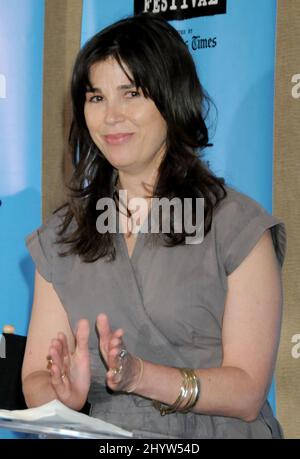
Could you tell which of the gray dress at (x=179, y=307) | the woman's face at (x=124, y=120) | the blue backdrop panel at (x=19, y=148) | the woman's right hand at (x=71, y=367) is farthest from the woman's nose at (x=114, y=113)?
the blue backdrop panel at (x=19, y=148)

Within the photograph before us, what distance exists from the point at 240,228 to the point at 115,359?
53cm

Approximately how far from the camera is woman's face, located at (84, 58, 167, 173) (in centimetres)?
196

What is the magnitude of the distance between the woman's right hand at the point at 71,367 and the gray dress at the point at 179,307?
0.18 metres

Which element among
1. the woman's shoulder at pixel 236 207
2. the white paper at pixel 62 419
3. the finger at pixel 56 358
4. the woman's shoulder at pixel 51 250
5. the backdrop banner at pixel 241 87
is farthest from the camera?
the backdrop banner at pixel 241 87

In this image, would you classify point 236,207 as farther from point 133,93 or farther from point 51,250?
point 51,250

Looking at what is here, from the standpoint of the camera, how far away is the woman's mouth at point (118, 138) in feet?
6.46

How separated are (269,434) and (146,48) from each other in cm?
89

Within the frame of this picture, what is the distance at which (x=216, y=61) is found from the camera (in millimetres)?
2602

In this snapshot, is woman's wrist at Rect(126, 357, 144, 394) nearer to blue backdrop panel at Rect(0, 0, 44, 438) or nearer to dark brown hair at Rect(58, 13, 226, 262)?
dark brown hair at Rect(58, 13, 226, 262)

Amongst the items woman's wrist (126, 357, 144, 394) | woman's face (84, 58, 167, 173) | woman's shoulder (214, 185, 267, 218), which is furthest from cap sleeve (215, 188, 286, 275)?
woman's wrist (126, 357, 144, 394)

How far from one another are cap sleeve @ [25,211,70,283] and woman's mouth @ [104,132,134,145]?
0.29 metres

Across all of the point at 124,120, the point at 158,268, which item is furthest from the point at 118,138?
the point at 158,268

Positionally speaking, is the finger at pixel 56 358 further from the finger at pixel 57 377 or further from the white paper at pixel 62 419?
the white paper at pixel 62 419

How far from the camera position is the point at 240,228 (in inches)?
74.9
